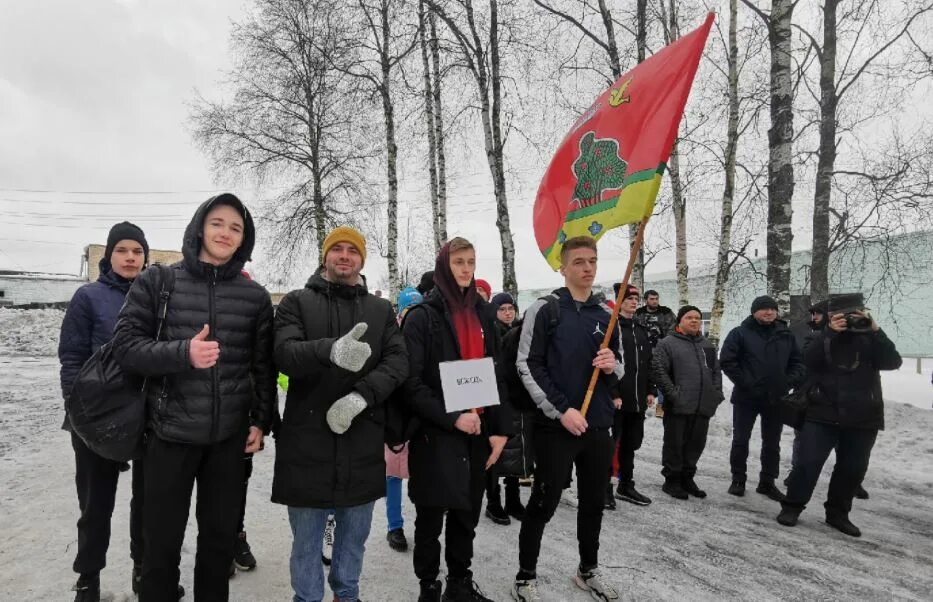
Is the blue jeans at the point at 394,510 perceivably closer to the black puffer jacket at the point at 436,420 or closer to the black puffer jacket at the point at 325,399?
the black puffer jacket at the point at 436,420

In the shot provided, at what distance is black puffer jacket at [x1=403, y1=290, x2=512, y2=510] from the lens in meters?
2.66

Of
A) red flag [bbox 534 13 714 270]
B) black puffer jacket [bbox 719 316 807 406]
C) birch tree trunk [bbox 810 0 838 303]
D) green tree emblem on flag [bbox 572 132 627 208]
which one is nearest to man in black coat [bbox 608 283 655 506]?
black puffer jacket [bbox 719 316 807 406]

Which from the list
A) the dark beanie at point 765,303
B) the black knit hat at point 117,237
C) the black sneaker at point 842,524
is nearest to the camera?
the black knit hat at point 117,237

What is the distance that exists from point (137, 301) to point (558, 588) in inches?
114

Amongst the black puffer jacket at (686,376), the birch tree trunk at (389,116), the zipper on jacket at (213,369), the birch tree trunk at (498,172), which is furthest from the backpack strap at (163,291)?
the birch tree trunk at (389,116)

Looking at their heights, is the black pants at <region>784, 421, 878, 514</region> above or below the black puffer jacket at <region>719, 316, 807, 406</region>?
below

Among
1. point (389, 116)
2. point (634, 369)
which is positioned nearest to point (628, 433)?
point (634, 369)

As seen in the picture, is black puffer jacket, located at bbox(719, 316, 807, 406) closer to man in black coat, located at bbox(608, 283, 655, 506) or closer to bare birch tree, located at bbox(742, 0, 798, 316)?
man in black coat, located at bbox(608, 283, 655, 506)

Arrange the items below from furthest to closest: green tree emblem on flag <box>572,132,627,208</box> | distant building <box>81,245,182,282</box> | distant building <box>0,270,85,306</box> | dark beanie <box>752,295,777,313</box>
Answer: distant building <box>0,270,85,306</box> → distant building <box>81,245,182,282</box> → dark beanie <box>752,295,777,313</box> → green tree emblem on flag <box>572,132,627,208</box>

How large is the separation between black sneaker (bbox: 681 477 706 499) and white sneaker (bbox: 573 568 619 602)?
7.62 ft

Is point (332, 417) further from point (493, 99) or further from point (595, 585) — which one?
point (493, 99)

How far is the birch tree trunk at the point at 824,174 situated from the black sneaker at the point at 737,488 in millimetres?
5095

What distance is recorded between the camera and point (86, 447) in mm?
2748

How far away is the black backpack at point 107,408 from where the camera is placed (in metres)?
2.09
